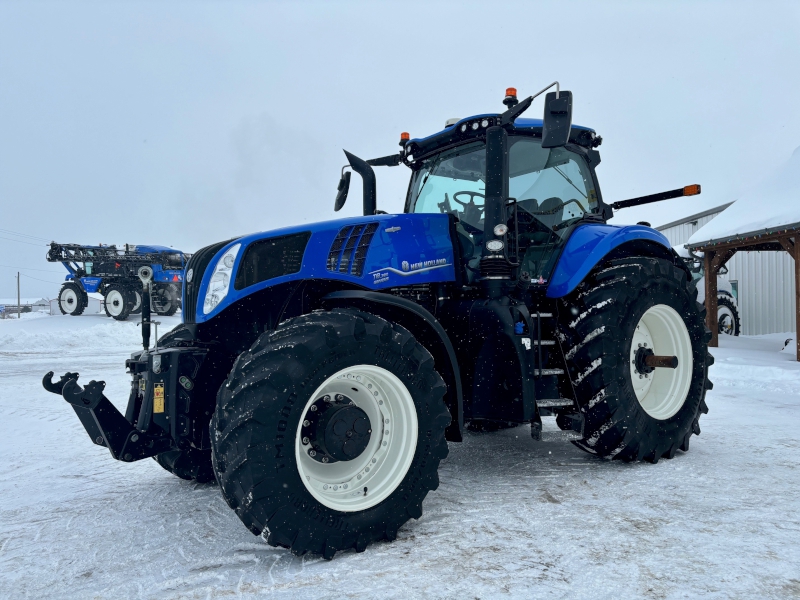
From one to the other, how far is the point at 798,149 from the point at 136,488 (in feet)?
51.2

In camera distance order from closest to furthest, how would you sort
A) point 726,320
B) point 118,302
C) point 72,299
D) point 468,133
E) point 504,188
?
1. point 504,188
2. point 468,133
3. point 726,320
4. point 118,302
5. point 72,299

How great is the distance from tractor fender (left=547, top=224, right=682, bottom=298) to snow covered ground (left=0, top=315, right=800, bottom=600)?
1233mm

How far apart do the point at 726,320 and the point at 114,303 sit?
19119 millimetres

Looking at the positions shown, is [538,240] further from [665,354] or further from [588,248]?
[665,354]

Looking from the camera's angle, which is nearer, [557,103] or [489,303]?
[557,103]

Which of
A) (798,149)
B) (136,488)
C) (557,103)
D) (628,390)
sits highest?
(798,149)

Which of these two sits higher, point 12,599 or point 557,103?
point 557,103

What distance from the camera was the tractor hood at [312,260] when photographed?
10.6 ft

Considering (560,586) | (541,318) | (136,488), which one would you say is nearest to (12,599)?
(136,488)

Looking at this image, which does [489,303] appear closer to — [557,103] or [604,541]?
[557,103]

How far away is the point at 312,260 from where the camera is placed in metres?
3.21

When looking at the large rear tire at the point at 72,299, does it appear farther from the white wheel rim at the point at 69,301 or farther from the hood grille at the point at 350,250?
the hood grille at the point at 350,250

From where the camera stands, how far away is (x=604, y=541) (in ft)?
9.17

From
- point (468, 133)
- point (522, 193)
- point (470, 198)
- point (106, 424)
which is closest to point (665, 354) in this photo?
point (522, 193)
